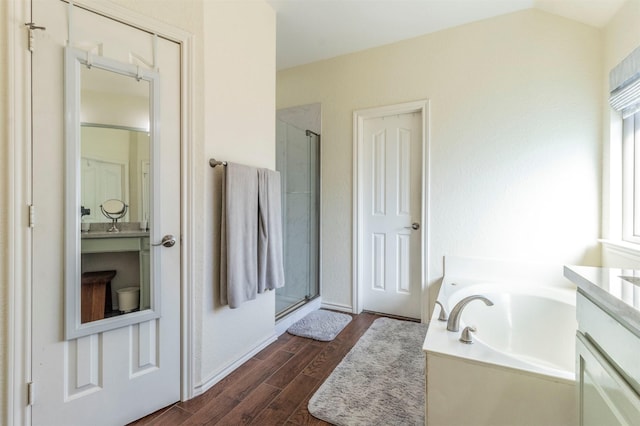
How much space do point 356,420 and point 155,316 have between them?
1.12m

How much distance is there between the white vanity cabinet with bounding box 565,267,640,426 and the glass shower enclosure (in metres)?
1.97

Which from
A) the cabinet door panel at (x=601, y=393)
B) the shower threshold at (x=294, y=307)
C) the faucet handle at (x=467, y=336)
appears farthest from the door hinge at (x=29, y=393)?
the cabinet door panel at (x=601, y=393)

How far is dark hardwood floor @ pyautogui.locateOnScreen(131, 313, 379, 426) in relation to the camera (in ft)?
4.62

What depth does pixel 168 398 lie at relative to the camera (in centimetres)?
150

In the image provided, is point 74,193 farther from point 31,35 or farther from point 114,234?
point 31,35

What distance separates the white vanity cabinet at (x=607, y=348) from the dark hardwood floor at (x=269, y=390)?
109 centimetres

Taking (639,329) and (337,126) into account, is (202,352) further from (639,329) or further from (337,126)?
(337,126)

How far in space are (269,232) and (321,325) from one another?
1049mm

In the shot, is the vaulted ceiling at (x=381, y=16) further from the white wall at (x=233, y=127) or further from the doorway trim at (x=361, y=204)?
the doorway trim at (x=361, y=204)

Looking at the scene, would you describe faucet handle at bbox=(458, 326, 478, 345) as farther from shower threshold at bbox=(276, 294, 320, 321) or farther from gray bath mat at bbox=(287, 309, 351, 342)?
shower threshold at bbox=(276, 294, 320, 321)

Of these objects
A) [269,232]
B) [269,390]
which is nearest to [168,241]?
[269,232]

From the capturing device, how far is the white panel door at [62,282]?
1156 mm

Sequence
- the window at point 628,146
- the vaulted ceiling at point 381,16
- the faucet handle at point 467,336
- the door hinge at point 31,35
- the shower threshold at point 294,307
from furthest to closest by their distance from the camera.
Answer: the shower threshold at point 294,307 < the vaulted ceiling at point 381,16 < the window at point 628,146 < the faucet handle at point 467,336 < the door hinge at point 31,35

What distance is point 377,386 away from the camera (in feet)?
5.36
